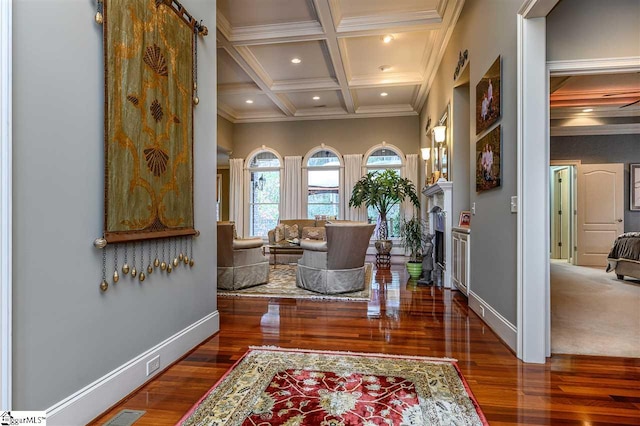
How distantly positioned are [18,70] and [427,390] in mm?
2538

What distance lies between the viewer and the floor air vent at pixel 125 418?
167cm

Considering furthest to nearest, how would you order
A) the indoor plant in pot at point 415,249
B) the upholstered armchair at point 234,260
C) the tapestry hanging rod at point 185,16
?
the indoor plant in pot at point 415,249, the upholstered armchair at point 234,260, the tapestry hanging rod at point 185,16

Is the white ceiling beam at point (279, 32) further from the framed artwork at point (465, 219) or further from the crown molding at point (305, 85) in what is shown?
the framed artwork at point (465, 219)

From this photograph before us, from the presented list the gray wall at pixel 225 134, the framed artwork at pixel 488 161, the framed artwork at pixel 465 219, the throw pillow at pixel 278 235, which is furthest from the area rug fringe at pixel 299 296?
the gray wall at pixel 225 134

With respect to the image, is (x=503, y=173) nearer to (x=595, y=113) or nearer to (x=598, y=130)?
(x=595, y=113)

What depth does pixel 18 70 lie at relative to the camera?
136 cm

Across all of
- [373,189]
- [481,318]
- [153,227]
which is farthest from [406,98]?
[153,227]

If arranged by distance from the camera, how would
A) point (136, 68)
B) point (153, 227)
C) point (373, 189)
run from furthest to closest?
point (373, 189) < point (153, 227) < point (136, 68)

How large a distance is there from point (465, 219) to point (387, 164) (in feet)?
14.1

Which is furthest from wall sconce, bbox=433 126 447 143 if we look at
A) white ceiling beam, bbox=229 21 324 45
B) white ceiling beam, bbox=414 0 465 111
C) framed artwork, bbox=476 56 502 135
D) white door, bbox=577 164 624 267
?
white door, bbox=577 164 624 267

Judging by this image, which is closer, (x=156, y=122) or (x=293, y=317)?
(x=156, y=122)

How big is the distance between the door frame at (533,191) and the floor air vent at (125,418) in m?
2.48

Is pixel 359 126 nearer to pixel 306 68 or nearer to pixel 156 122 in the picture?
pixel 306 68

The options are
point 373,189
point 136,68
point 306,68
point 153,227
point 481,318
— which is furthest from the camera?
point 373,189
